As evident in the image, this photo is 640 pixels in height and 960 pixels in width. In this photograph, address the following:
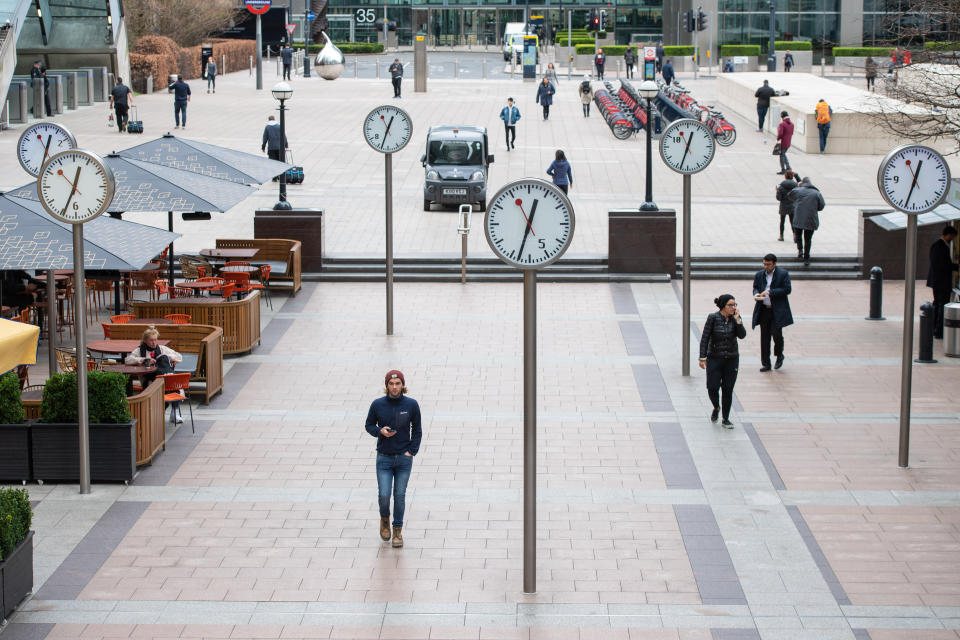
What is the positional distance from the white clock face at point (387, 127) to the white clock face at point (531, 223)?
852 centimetres

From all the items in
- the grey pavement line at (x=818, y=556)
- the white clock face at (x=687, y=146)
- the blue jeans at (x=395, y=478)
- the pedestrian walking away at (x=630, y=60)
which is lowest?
the grey pavement line at (x=818, y=556)

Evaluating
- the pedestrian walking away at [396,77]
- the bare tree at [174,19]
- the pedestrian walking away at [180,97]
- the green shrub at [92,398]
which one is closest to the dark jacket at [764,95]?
the pedestrian walking away at [396,77]

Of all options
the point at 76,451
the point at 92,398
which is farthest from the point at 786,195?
the point at 76,451

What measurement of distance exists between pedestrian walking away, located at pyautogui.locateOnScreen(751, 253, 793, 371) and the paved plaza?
535 mm

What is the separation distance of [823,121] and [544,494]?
26.8 meters

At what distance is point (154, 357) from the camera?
47.0 ft

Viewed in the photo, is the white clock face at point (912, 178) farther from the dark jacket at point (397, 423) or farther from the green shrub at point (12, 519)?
the green shrub at point (12, 519)

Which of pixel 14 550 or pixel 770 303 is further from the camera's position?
pixel 770 303

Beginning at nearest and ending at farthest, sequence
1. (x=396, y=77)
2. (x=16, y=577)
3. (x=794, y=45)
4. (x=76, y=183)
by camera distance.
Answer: (x=16, y=577) < (x=76, y=183) < (x=396, y=77) < (x=794, y=45)

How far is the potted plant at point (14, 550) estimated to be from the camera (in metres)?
9.30

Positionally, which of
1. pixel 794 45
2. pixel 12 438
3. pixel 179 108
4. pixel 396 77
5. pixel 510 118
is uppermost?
pixel 794 45

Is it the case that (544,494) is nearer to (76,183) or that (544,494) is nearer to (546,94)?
(76,183)

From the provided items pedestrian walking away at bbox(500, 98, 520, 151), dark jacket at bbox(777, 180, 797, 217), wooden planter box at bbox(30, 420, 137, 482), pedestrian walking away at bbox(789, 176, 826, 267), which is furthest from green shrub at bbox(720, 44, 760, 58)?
wooden planter box at bbox(30, 420, 137, 482)

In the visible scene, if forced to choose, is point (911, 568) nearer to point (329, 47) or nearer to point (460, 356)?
point (460, 356)
